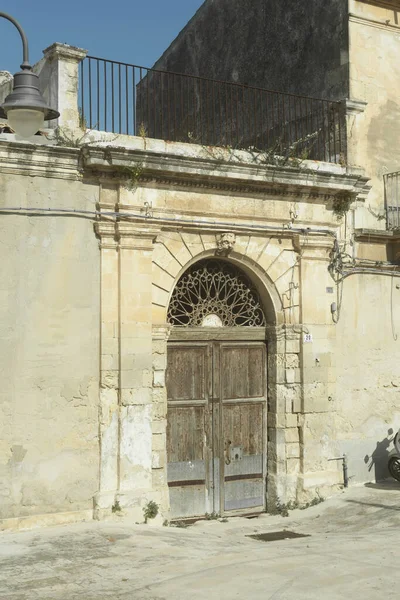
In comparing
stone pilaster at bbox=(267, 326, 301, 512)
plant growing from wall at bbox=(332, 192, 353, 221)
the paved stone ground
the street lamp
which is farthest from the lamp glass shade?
plant growing from wall at bbox=(332, 192, 353, 221)

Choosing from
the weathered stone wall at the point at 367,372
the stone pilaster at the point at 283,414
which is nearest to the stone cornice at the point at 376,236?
the weathered stone wall at the point at 367,372

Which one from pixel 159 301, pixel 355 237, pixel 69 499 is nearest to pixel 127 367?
pixel 159 301

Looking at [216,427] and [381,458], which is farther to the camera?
[381,458]

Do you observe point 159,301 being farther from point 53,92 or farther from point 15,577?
point 15,577

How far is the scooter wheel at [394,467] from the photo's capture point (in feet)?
37.8

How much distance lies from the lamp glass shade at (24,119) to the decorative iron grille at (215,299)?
371 centimetres

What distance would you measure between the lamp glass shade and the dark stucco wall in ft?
21.2

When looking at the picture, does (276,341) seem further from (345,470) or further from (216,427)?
(345,470)

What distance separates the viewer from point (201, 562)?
7727 millimetres

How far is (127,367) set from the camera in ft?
31.3

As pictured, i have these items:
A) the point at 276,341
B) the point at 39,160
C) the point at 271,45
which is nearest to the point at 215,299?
the point at 276,341

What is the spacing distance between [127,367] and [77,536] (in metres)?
1.99

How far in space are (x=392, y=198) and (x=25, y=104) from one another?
697cm

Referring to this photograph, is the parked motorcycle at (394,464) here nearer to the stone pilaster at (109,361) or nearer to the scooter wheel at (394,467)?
the scooter wheel at (394,467)
